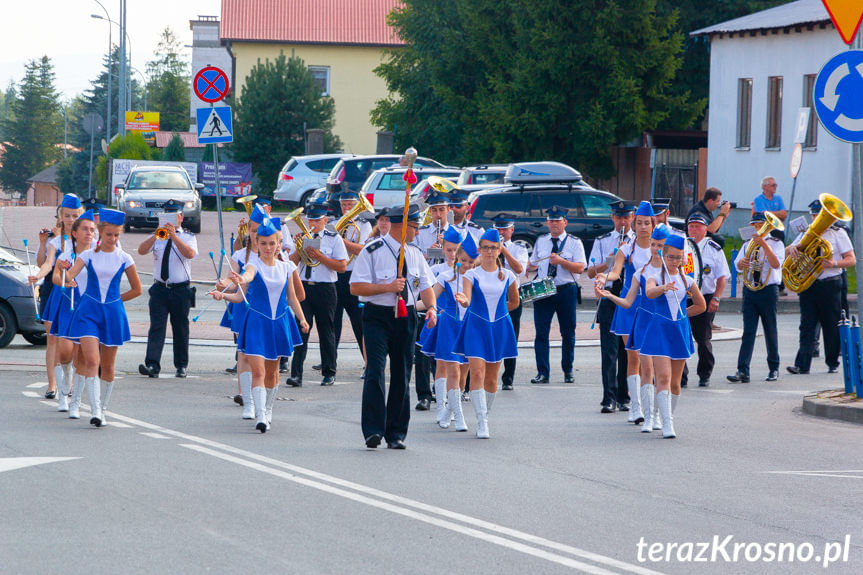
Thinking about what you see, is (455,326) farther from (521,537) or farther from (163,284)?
(163,284)

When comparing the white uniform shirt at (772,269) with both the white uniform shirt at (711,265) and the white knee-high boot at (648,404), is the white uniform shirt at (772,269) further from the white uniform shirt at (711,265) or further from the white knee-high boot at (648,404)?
the white knee-high boot at (648,404)

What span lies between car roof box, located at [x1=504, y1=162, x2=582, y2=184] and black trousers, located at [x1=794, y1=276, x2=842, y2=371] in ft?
34.8

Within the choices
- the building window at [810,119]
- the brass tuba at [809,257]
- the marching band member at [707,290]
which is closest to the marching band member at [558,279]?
the marching band member at [707,290]

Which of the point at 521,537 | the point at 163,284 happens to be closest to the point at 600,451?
the point at 521,537

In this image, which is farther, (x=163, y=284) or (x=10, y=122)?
(x=10, y=122)

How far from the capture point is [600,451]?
31.7ft

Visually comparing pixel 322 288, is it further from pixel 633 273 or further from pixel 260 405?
pixel 633 273

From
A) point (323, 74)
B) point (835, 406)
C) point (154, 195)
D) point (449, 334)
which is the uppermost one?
point (323, 74)

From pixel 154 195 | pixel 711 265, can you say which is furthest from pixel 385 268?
pixel 154 195

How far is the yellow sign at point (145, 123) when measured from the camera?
84250 mm

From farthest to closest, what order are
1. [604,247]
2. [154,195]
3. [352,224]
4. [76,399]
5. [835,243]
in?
[154,195] < [835,243] < [352,224] < [604,247] < [76,399]

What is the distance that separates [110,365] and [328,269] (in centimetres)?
364

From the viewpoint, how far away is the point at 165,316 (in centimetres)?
1412

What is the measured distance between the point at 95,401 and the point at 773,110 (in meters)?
27.4
